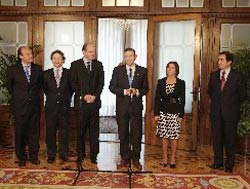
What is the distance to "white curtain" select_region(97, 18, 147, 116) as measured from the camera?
9422mm

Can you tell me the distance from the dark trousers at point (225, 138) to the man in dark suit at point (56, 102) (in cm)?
190

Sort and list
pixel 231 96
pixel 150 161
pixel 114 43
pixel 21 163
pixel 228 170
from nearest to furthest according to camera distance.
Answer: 1. pixel 231 96
2. pixel 228 170
3. pixel 21 163
4. pixel 150 161
5. pixel 114 43

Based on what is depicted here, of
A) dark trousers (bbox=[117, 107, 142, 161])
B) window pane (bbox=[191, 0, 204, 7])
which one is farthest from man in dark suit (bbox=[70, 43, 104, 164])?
window pane (bbox=[191, 0, 204, 7])

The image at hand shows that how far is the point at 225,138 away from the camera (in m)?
4.53

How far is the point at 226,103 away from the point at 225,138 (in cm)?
45

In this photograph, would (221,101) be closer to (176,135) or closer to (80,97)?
(176,135)

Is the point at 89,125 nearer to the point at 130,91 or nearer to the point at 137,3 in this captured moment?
the point at 130,91

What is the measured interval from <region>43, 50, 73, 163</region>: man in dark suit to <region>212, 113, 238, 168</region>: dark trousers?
6.25 ft

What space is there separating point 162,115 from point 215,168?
3.12ft

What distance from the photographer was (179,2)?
5.93 m

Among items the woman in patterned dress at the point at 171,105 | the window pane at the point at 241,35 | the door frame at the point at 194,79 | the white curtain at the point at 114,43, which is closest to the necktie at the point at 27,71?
the woman in patterned dress at the point at 171,105

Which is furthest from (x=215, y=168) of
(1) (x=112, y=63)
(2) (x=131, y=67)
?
(1) (x=112, y=63)

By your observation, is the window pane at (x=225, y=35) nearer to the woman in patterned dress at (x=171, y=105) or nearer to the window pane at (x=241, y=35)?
the window pane at (x=241, y=35)

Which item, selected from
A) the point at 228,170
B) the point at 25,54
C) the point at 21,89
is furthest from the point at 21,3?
the point at 228,170
